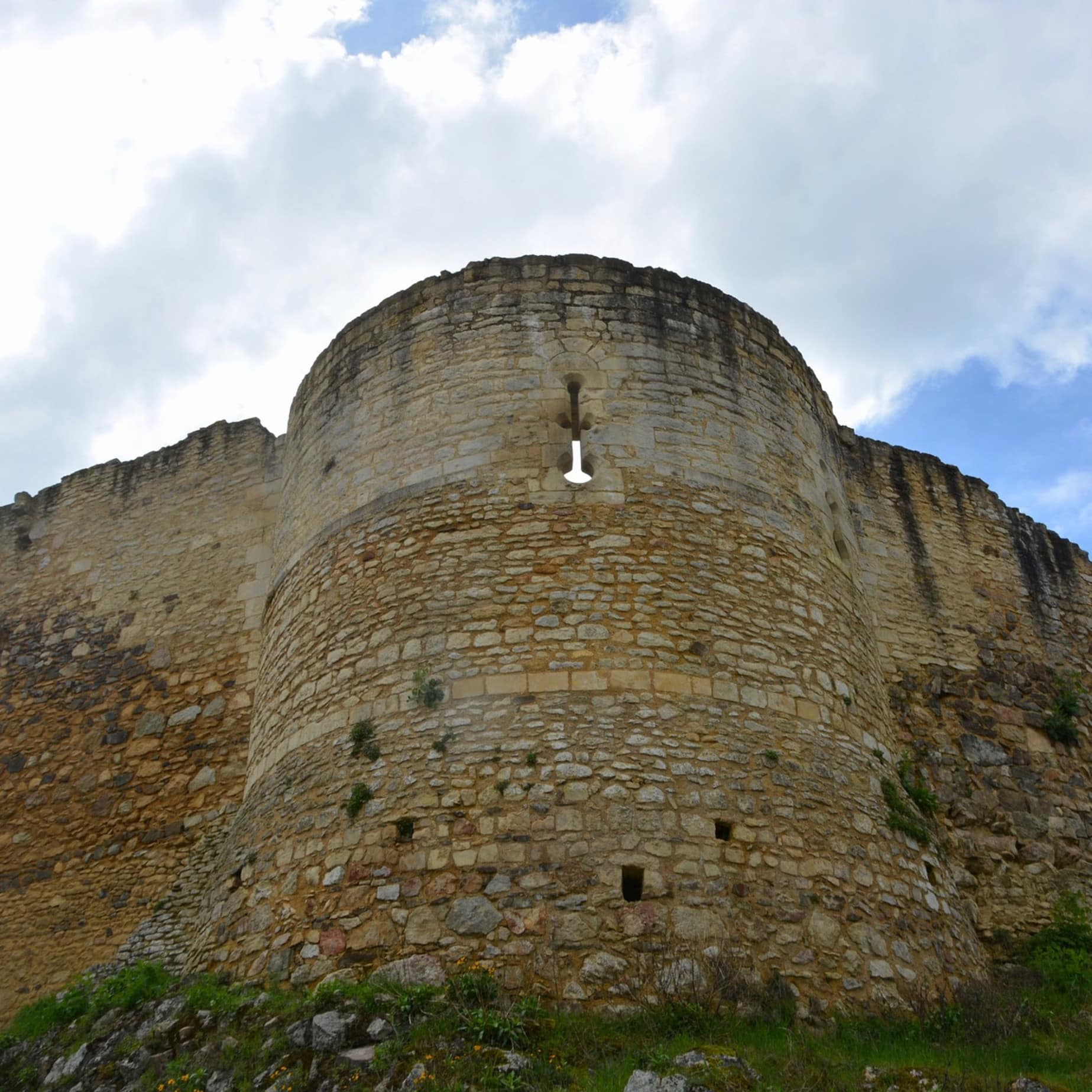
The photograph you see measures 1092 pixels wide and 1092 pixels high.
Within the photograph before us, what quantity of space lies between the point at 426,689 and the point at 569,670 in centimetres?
96

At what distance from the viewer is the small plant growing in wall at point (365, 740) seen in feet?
23.4

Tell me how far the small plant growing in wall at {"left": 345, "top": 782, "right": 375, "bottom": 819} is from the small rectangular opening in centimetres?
169

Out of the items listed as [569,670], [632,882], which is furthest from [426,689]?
[632,882]

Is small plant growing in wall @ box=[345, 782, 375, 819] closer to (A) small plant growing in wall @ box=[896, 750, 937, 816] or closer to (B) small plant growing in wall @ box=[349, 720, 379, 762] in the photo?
(B) small plant growing in wall @ box=[349, 720, 379, 762]

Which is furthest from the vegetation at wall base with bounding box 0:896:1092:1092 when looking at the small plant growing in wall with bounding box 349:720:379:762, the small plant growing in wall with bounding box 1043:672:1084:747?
the small plant growing in wall with bounding box 1043:672:1084:747

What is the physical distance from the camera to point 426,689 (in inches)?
283

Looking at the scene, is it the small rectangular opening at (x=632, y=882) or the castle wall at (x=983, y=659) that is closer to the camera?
the small rectangular opening at (x=632, y=882)

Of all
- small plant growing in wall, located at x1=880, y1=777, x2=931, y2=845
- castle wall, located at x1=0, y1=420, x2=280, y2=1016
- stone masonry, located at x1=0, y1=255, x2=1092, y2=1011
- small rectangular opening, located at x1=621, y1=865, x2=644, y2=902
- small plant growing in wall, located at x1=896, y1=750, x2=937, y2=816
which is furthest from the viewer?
castle wall, located at x1=0, y1=420, x2=280, y2=1016

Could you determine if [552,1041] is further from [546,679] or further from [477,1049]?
[546,679]

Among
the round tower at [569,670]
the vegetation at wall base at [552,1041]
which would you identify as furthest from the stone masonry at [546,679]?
the vegetation at wall base at [552,1041]

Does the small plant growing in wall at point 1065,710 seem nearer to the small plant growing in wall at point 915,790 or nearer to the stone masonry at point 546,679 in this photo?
the stone masonry at point 546,679

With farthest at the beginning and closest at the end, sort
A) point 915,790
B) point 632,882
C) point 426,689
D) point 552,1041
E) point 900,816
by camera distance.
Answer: point 915,790 < point 900,816 < point 426,689 < point 632,882 < point 552,1041

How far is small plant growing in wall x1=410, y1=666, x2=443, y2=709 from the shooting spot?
7125 mm

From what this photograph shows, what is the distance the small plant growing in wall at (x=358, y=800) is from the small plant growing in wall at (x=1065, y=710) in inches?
273
